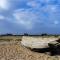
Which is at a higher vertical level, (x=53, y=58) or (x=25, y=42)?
(x=25, y=42)

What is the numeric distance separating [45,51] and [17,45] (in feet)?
6.10

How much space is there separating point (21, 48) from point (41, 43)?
1.43 metres

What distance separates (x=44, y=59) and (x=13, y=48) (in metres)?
1.96

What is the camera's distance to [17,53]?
44.6 ft

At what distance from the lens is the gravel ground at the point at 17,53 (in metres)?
13.3

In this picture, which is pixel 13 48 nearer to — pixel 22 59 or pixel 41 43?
pixel 22 59

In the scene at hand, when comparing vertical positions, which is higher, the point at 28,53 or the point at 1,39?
the point at 1,39

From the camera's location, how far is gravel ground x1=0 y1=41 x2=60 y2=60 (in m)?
13.3

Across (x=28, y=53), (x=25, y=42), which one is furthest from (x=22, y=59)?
(x=25, y=42)

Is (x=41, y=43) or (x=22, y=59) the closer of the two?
(x=22, y=59)

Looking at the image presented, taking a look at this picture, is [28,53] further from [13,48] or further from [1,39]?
[1,39]

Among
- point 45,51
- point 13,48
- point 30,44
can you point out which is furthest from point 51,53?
point 13,48

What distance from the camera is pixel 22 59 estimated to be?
1331 cm

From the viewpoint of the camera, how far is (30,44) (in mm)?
14602
